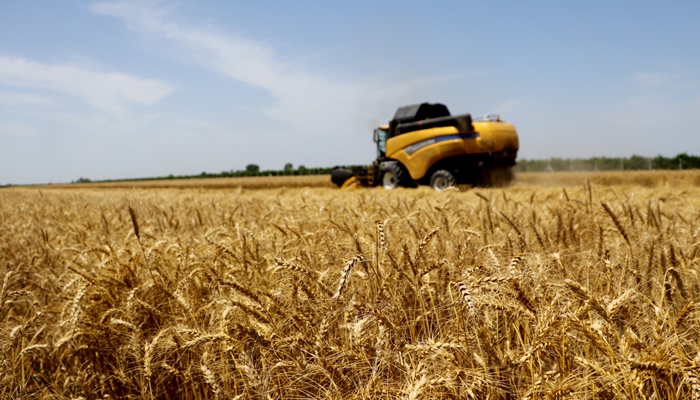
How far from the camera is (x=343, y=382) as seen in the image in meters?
1.58

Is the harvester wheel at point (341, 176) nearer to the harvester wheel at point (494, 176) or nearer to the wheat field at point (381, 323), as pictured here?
the harvester wheel at point (494, 176)

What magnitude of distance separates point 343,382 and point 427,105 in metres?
12.8

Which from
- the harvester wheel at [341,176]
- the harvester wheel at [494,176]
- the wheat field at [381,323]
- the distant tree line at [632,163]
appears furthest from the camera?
the distant tree line at [632,163]

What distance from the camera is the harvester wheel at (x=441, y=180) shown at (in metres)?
11.8

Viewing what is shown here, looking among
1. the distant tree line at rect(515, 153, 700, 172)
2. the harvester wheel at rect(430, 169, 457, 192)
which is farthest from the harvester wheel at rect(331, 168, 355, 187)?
the distant tree line at rect(515, 153, 700, 172)

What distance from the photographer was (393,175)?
1377cm

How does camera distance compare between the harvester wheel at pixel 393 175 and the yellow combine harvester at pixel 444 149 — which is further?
the harvester wheel at pixel 393 175

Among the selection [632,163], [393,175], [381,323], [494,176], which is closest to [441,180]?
[494,176]

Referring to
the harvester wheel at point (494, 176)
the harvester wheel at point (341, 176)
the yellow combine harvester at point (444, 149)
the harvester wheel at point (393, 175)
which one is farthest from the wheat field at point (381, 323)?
the harvester wheel at point (341, 176)

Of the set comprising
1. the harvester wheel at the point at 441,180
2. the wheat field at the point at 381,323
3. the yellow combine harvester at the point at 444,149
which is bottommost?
the wheat field at the point at 381,323

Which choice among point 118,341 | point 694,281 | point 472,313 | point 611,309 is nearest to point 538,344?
point 611,309

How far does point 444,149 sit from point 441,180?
34.1 inches

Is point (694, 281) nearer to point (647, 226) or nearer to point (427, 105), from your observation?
point (647, 226)

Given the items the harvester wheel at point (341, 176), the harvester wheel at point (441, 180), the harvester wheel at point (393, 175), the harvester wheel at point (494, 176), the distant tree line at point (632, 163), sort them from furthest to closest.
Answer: the distant tree line at point (632, 163)
the harvester wheel at point (341, 176)
the harvester wheel at point (393, 175)
the harvester wheel at point (494, 176)
the harvester wheel at point (441, 180)
